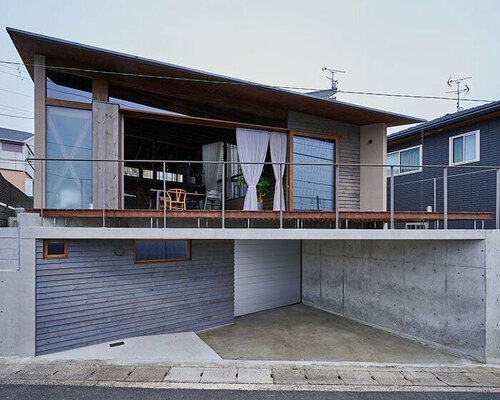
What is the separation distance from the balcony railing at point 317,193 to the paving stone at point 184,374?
7.12 feet

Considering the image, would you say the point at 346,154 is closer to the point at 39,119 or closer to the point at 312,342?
the point at 312,342

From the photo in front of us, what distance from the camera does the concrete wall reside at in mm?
7488

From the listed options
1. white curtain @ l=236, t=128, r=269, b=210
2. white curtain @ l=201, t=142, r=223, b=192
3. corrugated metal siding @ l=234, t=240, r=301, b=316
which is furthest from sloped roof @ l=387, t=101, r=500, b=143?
white curtain @ l=201, t=142, r=223, b=192

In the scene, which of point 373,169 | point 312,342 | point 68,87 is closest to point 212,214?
point 312,342

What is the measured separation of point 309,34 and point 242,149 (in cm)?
1265

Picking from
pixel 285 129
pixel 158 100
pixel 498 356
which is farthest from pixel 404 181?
pixel 158 100

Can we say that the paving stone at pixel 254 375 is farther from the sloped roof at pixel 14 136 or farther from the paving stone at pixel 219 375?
the sloped roof at pixel 14 136

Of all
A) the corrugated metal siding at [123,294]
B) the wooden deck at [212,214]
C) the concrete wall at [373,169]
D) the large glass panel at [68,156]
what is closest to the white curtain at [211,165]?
the corrugated metal siding at [123,294]

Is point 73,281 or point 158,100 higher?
point 158,100

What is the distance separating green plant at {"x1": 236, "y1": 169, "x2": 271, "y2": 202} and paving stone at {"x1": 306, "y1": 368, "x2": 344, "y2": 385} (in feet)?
12.0

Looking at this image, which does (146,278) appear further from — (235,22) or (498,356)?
(235,22)

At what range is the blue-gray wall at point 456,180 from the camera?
303 inches

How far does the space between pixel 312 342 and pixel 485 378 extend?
2.63 m

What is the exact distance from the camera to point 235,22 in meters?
14.9
